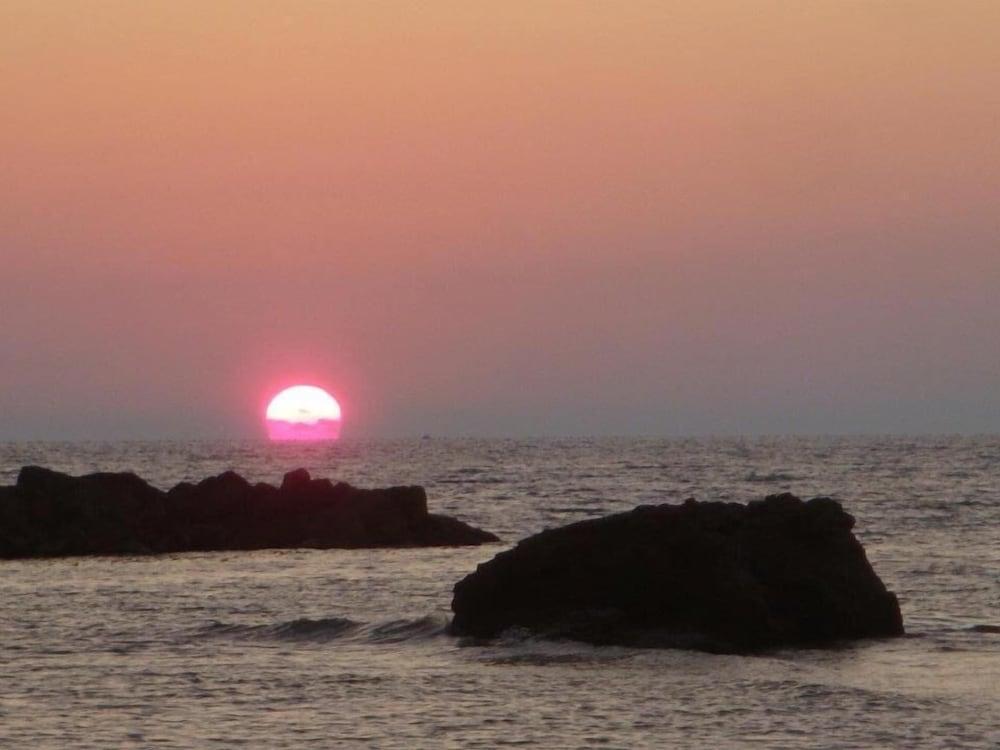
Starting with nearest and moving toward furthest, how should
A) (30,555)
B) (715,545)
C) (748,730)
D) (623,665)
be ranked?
(748,730) → (623,665) → (715,545) → (30,555)

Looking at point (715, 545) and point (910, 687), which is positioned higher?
→ point (715, 545)

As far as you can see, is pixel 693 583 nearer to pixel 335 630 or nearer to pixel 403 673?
pixel 403 673

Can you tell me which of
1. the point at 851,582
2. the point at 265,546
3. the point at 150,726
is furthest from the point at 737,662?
the point at 265,546

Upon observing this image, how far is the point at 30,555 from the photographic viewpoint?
5688cm

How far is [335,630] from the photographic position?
3250 cm

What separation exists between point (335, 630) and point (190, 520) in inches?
1237

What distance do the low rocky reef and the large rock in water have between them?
1128 inches

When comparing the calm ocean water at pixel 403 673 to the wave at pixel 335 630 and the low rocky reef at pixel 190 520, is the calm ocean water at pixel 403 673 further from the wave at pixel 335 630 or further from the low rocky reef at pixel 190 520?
the low rocky reef at pixel 190 520

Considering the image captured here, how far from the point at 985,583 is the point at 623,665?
16.7 m

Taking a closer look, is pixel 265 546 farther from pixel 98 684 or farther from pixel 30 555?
pixel 98 684

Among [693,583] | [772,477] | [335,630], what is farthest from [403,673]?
[772,477]

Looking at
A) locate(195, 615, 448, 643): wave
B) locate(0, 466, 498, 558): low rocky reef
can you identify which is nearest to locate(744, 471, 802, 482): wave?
locate(0, 466, 498, 558): low rocky reef

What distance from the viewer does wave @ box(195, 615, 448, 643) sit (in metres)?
31.6

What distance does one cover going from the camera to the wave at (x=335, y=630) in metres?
31.6
